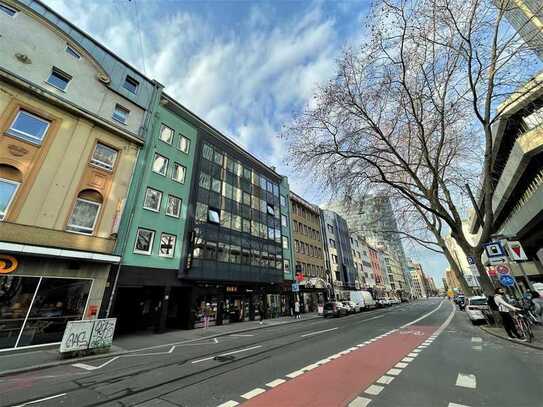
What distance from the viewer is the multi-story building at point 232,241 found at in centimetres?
1952

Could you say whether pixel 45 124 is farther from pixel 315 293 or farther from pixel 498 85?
pixel 315 293

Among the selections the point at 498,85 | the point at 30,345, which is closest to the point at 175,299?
the point at 30,345

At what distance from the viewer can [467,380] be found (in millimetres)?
5184

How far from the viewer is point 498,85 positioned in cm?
934

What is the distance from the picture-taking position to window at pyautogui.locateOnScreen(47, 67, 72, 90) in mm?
14712

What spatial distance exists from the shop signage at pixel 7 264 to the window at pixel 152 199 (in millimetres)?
7420

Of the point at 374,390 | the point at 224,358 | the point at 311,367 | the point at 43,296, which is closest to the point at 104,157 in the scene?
the point at 43,296

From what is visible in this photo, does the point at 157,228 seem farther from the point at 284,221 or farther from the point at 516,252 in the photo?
the point at 516,252

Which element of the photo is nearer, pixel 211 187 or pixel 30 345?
pixel 30 345

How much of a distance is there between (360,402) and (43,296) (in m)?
15.2

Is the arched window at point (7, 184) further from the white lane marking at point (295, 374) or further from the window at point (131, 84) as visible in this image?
the white lane marking at point (295, 374)

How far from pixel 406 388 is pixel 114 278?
1554cm

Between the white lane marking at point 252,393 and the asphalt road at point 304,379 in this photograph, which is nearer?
the asphalt road at point 304,379

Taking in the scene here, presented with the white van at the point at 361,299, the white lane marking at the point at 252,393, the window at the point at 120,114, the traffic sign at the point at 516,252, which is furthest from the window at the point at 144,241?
the white van at the point at 361,299
